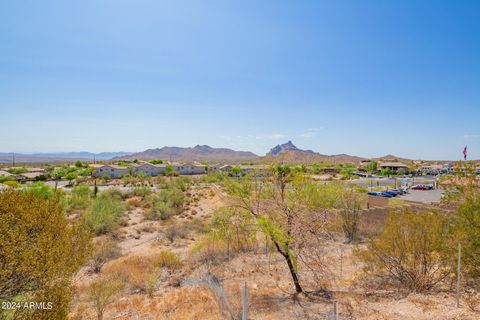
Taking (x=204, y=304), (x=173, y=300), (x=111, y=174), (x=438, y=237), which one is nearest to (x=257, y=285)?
(x=204, y=304)

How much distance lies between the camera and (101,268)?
14.6 meters

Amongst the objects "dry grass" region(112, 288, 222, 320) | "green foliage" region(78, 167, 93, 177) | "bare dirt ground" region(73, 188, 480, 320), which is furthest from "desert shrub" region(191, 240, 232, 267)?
"green foliage" region(78, 167, 93, 177)

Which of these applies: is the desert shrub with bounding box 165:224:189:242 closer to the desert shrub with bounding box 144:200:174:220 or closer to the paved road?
the desert shrub with bounding box 144:200:174:220

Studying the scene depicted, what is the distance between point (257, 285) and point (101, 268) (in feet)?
29.3

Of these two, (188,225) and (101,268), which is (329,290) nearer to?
(101,268)

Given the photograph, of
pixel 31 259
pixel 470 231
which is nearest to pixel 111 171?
pixel 31 259

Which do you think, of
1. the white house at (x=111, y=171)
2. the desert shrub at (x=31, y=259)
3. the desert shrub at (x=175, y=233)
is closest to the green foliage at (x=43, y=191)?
the desert shrub at (x=31, y=259)

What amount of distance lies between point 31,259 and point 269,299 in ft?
25.7

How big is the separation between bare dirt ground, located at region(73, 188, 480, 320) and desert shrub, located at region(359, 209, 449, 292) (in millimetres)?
849

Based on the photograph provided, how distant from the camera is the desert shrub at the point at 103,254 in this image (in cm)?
1475

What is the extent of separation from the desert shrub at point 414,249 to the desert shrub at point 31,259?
11.0 m

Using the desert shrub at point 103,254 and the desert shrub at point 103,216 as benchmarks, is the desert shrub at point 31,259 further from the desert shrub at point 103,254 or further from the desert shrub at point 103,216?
the desert shrub at point 103,216

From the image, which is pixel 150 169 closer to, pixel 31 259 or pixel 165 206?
pixel 165 206

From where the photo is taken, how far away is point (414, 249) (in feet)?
33.6
